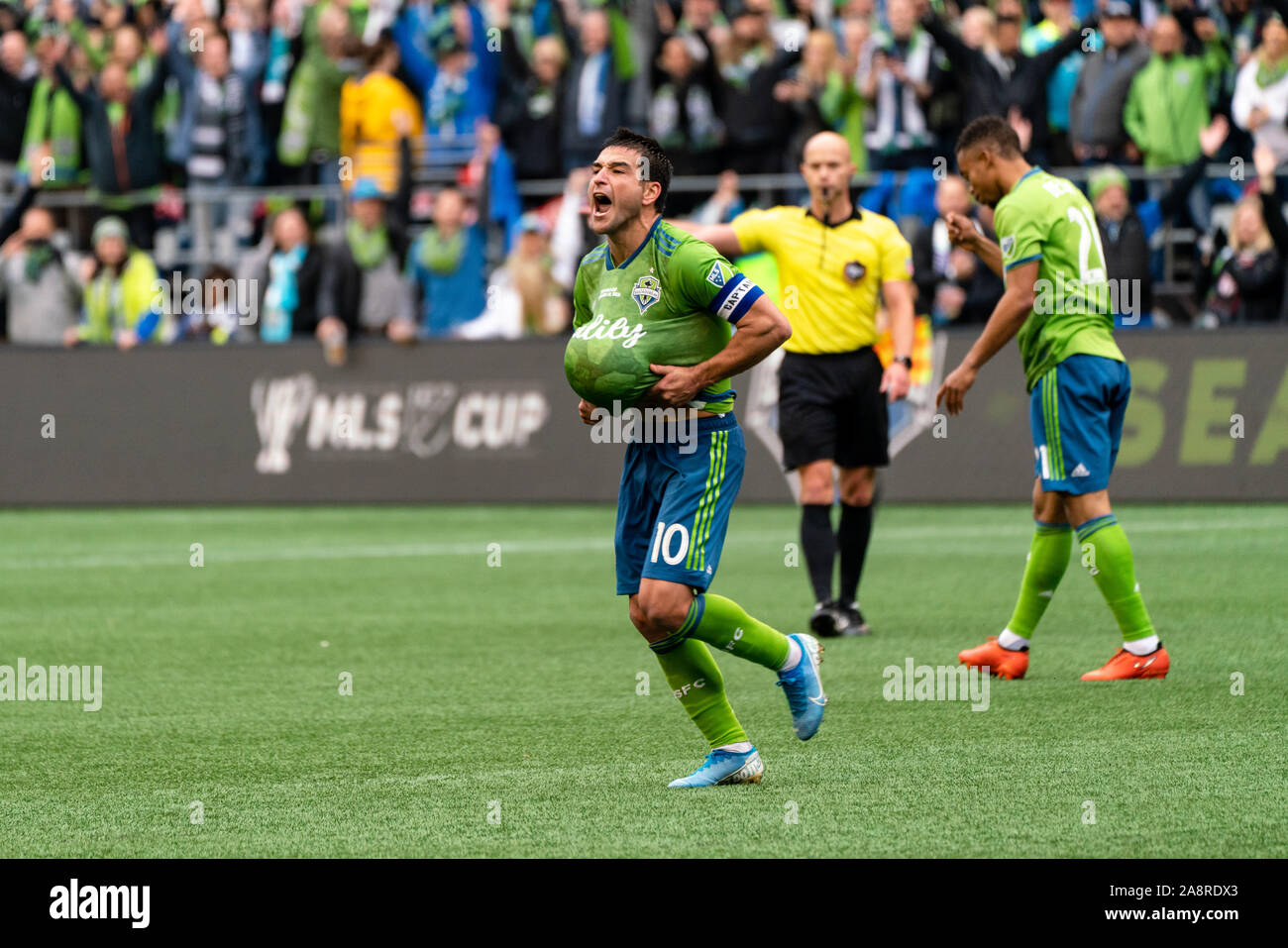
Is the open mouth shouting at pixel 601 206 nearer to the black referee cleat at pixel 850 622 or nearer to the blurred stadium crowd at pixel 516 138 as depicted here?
the black referee cleat at pixel 850 622

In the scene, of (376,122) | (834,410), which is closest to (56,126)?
(376,122)

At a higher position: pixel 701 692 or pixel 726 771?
pixel 701 692

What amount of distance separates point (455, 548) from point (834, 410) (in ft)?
19.2

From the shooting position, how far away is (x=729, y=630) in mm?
6738

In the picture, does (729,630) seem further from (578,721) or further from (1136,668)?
(1136,668)

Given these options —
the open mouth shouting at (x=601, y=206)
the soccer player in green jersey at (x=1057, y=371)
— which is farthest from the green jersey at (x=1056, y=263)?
the open mouth shouting at (x=601, y=206)

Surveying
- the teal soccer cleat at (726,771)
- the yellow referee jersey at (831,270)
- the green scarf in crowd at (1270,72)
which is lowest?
the teal soccer cleat at (726,771)

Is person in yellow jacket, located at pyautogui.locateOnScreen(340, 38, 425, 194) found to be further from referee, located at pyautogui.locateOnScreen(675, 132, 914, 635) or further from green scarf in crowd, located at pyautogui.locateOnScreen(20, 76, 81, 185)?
referee, located at pyautogui.locateOnScreen(675, 132, 914, 635)

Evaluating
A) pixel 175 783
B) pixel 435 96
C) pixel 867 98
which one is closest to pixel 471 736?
pixel 175 783

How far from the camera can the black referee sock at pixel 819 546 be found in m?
10.8

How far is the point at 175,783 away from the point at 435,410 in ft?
42.0

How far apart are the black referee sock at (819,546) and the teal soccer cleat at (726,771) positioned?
159 inches

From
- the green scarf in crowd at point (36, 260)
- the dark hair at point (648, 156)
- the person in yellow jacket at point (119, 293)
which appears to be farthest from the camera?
the green scarf in crowd at point (36, 260)

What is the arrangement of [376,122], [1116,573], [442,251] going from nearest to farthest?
[1116,573] → [442,251] → [376,122]
